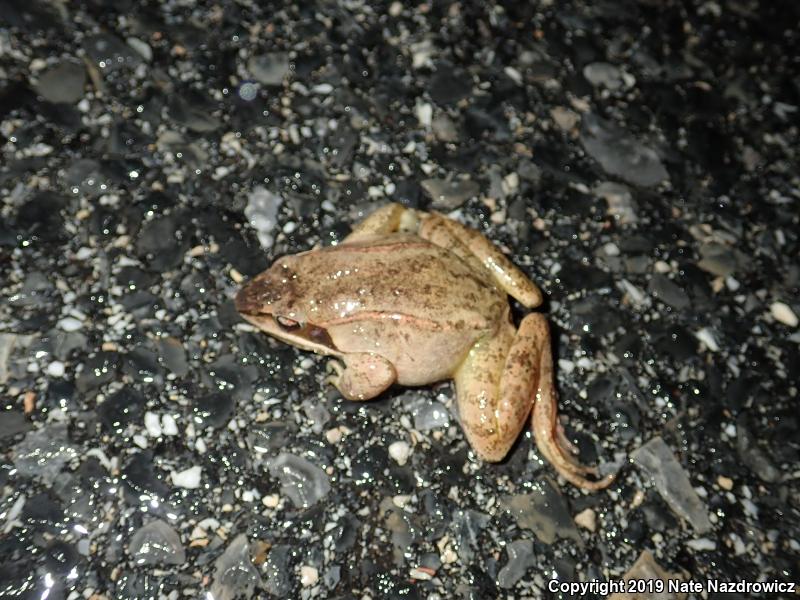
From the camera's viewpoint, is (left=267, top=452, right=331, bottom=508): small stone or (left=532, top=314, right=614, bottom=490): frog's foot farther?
(left=532, top=314, right=614, bottom=490): frog's foot

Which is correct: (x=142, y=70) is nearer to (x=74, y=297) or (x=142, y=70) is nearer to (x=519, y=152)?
(x=74, y=297)

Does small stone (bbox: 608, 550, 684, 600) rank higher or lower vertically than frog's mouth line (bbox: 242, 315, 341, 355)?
lower

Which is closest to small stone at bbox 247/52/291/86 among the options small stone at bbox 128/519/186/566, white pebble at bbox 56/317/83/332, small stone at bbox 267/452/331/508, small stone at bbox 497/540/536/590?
white pebble at bbox 56/317/83/332

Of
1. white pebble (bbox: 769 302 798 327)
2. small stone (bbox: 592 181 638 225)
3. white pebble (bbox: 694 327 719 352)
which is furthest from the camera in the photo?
small stone (bbox: 592 181 638 225)

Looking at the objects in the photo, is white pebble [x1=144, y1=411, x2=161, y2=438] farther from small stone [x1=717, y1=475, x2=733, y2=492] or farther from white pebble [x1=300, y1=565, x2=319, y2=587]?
small stone [x1=717, y1=475, x2=733, y2=492]

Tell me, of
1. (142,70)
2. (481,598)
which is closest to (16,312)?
(142,70)

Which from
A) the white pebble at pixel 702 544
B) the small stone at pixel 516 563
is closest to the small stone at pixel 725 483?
the white pebble at pixel 702 544

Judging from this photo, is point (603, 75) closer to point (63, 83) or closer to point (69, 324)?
point (63, 83)
